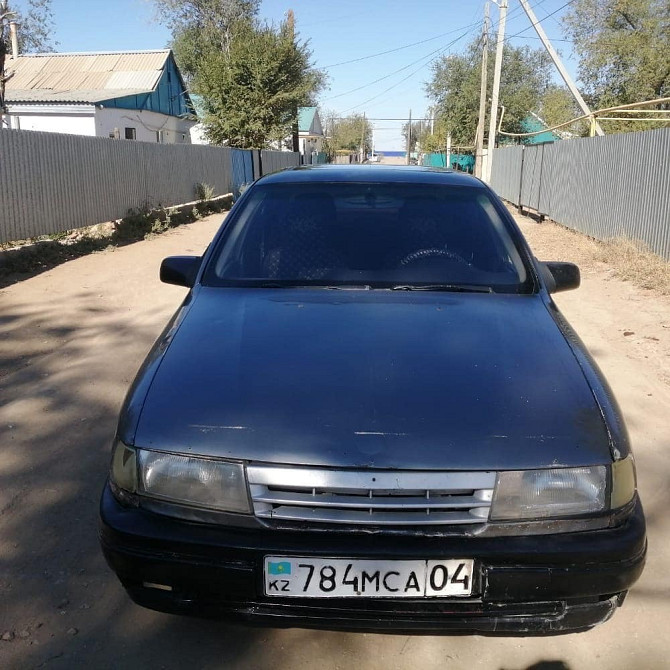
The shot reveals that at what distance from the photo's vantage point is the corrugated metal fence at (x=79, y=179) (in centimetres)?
1034

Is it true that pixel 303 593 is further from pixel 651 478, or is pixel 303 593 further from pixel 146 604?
pixel 651 478

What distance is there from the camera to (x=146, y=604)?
2.13 m

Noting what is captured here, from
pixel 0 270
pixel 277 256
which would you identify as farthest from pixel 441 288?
pixel 0 270

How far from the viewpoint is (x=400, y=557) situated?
6.37ft

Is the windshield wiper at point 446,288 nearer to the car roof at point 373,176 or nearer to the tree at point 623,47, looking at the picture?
the car roof at point 373,176

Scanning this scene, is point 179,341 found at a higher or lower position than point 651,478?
higher

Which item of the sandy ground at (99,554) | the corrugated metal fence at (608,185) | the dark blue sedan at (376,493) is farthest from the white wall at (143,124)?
the dark blue sedan at (376,493)

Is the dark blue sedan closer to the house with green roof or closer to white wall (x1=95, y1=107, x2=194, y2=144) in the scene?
white wall (x1=95, y1=107, x2=194, y2=144)

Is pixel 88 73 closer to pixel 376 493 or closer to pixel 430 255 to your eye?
pixel 430 255

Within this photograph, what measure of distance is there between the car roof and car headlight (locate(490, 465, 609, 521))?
2.09 metres

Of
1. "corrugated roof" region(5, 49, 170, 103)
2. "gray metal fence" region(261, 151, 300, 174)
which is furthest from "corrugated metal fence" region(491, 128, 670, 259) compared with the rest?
"corrugated roof" region(5, 49, 170, 103)

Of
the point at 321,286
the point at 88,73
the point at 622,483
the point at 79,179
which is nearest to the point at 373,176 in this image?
the point at 321,286

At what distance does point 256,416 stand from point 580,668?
1.38 meters

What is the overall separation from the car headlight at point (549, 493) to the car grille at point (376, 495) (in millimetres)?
44
